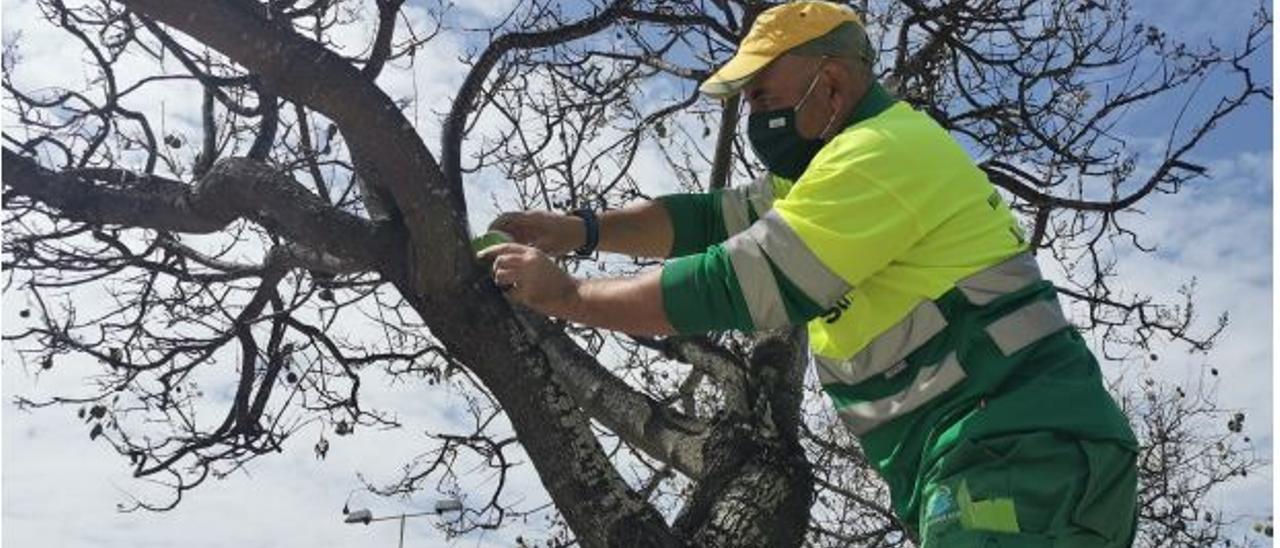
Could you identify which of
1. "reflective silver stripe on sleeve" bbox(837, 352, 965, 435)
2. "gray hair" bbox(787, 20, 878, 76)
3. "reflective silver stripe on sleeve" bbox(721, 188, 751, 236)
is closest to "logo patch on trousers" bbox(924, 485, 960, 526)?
"reflective silver stripe on sleeve" bbox(837, 352, 965, 435)

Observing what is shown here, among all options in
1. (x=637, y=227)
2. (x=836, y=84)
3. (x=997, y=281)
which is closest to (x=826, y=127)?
(x=836, y=84)

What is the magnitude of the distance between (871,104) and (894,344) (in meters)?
0.54

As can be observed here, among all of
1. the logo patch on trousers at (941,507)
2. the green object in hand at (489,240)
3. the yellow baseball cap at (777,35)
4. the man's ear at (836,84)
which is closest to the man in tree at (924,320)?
the logo patch on trousers at (941,507)

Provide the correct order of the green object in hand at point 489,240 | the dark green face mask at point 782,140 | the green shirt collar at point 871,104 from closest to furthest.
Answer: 1. the green shirt collar at point 871,104
2. the dark green face mask at point 782,140
3. the green object in hand at point 489,240

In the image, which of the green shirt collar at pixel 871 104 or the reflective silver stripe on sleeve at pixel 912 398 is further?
the green shirt collar at pixel 871 104

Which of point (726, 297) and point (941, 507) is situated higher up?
point (726, 297)

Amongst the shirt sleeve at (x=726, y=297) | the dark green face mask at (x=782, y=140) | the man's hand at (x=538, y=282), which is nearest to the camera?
the shirt sleeve at (x=726, y=297)

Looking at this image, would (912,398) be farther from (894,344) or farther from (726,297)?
(726,297)

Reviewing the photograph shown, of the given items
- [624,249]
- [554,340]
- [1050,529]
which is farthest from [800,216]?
[554,340]

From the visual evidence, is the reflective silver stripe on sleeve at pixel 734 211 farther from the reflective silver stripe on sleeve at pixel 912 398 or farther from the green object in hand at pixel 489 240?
the reflective silver stripe on sleeve at pixel 912 398

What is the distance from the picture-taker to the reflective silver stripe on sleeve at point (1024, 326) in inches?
96.4

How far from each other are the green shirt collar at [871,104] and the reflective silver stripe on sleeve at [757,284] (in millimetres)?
494

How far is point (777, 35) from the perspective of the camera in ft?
9.23

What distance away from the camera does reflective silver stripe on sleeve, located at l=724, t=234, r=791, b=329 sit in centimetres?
240
